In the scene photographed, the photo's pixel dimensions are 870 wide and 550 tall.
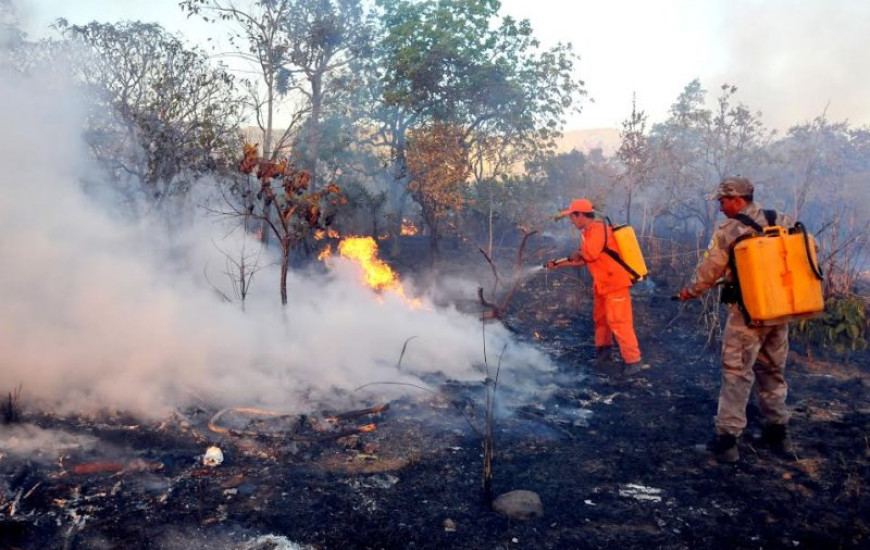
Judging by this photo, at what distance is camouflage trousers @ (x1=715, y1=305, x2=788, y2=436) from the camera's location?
4.11 m

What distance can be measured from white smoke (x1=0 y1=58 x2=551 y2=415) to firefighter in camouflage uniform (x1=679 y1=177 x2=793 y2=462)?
9.08 ft

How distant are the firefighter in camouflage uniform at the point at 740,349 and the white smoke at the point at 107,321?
2.77 meters

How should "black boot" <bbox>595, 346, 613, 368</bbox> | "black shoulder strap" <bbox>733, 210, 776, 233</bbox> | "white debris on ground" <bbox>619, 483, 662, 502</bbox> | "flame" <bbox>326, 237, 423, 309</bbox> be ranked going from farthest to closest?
"flame" <bbox>326, 237, 423, 309</bbox> → "black boot" <bbox>595, 346, 613, 368</bbox> → "black shoulder strap" <bbox>733, 210, 776, 233</bbox> → "white debris on ground" <bbox>619, 483, 662, 502</bbox>

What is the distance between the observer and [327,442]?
14.7ft

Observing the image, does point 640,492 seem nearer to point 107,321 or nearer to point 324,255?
point 107,321

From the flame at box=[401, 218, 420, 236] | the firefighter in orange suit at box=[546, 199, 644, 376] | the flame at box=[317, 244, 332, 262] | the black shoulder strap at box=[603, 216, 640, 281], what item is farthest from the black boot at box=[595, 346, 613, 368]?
the flame at box=[401, 218, 420, 236]

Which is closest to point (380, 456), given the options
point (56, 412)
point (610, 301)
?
point (56, 412)

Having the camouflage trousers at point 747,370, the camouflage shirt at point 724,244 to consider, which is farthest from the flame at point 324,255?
the camouflage trousers at point 747,370

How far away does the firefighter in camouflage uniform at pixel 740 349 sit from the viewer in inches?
162

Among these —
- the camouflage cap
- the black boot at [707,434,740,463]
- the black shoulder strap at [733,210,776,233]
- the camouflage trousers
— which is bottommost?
the black boot at [707,434,740,463]

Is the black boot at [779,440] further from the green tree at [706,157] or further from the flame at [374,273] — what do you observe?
the green tree at [706,157]

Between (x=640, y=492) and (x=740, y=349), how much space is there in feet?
4.53

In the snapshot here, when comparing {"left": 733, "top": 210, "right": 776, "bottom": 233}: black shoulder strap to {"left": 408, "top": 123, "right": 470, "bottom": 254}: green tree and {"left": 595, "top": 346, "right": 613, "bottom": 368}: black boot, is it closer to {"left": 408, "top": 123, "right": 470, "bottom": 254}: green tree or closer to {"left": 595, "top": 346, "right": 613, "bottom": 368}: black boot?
{"left": 595, "top": 346, "right": 613, "bottom": 368}: black boot

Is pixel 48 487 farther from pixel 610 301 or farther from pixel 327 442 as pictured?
pixel 610 301
